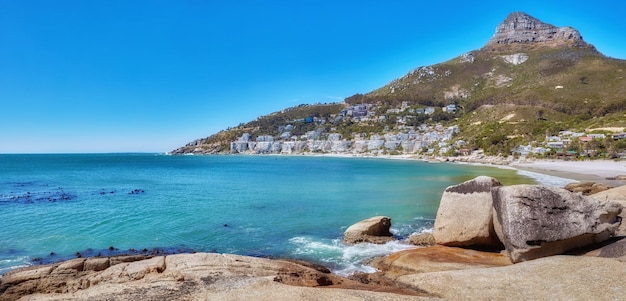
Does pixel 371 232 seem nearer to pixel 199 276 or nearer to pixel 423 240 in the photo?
pixel 423 240

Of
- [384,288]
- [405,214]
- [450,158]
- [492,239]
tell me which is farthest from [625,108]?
[384,288]

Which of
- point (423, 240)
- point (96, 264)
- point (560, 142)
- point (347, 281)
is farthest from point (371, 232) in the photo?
point (560, 142)

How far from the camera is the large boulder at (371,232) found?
2281 centimetres

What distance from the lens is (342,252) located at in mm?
20734

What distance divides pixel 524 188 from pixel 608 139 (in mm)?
103280

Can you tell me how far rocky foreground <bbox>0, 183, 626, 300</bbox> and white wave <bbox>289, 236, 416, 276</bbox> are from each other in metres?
2.34

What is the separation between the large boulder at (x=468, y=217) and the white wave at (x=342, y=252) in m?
2.78

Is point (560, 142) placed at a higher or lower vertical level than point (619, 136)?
lower

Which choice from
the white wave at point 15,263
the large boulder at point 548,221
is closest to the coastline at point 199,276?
the large boulder at point 548,221

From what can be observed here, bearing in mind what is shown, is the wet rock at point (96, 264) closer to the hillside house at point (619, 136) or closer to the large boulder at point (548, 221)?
the large boulder at point (548, 221)

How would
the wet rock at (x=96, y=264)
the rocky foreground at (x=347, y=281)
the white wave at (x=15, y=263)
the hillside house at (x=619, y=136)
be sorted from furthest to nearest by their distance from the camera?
the hillside house at (x=619, y=136) → the white wave at (x=15, y=263) → the wet rock at (x=96, y=264) → the rocky foreground at (x=347, y=281)

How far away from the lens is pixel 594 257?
522 inches

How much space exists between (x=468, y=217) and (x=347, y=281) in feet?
27.1

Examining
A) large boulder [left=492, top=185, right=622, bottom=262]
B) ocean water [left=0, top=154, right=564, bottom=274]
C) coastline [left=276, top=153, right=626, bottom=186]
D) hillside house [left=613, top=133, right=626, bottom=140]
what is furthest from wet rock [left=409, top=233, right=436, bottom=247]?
hillside house [left=613, top=133, right=626, bottom=140]
